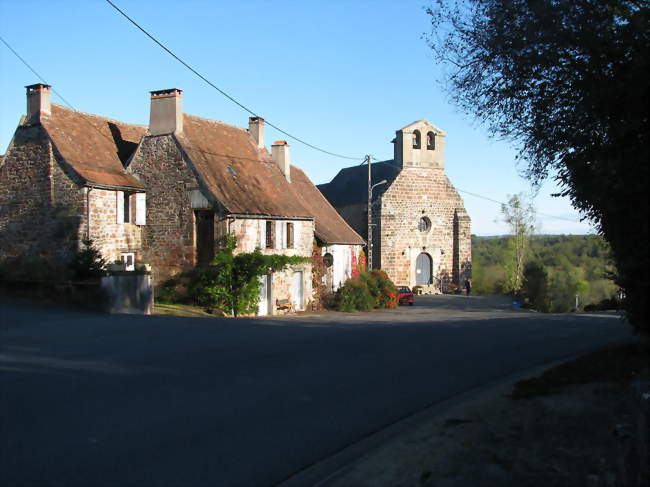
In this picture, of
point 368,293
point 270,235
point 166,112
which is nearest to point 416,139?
point 368,293

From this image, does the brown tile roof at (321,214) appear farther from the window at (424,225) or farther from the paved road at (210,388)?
the paved road at (210,388)

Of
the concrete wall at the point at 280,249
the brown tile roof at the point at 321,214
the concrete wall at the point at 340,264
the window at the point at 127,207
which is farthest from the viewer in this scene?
the concrete wall at the point at 340,264

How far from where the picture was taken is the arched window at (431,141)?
147ft

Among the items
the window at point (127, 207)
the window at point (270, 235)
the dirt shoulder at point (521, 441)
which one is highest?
the window at point (127, 207)

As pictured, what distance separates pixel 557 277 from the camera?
50656mm

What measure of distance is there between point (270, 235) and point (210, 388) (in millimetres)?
19395

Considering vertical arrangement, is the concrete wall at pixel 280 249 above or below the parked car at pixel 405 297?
above

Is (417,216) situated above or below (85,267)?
above

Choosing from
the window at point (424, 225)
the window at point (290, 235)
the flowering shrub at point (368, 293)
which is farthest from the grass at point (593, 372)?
the window at point (424, 225)

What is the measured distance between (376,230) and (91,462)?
1502 inches

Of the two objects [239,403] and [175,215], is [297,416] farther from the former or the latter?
[175,215]

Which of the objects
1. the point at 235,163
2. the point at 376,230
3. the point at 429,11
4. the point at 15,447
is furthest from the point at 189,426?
the point at 376,230

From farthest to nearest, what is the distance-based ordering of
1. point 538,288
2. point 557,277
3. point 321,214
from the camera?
point 557,277 → point 538,288 → point 321,214

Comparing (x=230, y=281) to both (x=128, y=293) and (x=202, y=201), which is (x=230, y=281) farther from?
(x=128, y=293)
